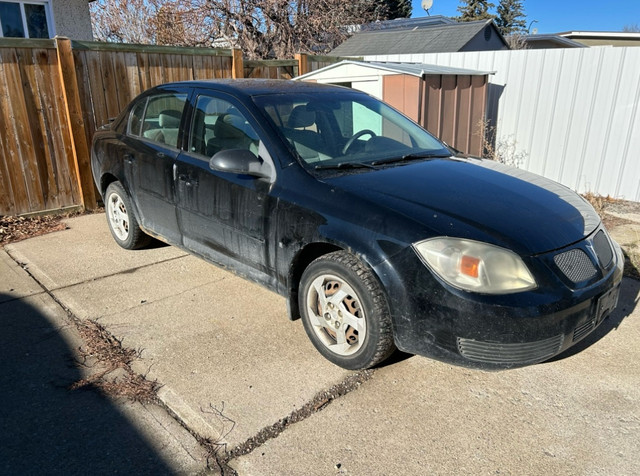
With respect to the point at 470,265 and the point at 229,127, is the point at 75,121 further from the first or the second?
the point at 470,265

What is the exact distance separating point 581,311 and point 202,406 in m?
2.14

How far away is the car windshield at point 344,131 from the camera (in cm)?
350

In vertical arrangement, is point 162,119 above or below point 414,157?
above

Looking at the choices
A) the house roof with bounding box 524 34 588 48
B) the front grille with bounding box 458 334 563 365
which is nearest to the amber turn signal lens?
the front grille with bounding box 458 334 563 365

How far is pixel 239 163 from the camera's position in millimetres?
3314

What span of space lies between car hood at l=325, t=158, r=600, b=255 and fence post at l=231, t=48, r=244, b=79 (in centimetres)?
495

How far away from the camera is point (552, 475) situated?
2.35 metres

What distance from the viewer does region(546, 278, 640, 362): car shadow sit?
3439 mm

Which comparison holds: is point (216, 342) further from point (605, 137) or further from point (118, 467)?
point (605, 137)

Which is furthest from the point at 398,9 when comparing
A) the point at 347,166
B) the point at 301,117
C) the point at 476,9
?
the point at 347,166

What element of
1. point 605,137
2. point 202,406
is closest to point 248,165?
point 202,406

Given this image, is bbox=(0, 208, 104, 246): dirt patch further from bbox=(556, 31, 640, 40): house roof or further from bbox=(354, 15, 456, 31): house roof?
bbox=(556, 31, 640, 40): house roof

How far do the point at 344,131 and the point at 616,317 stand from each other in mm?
2532

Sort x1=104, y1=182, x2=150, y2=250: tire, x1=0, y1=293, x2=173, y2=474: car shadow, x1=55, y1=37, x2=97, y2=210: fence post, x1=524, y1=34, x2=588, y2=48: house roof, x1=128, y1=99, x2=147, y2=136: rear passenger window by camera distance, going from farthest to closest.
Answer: x1=524, y1=34, x2=588, y2=48: house roof, x1=55, y1=37, x2=97, y2=210: fence post, x1=104, y1=182, x2=150, y2=250: tire, x1=128, y1=99, x2=147, y2=136: rear passenger window, x1=0, y1=293, x2=173, y2=474: car shadow
